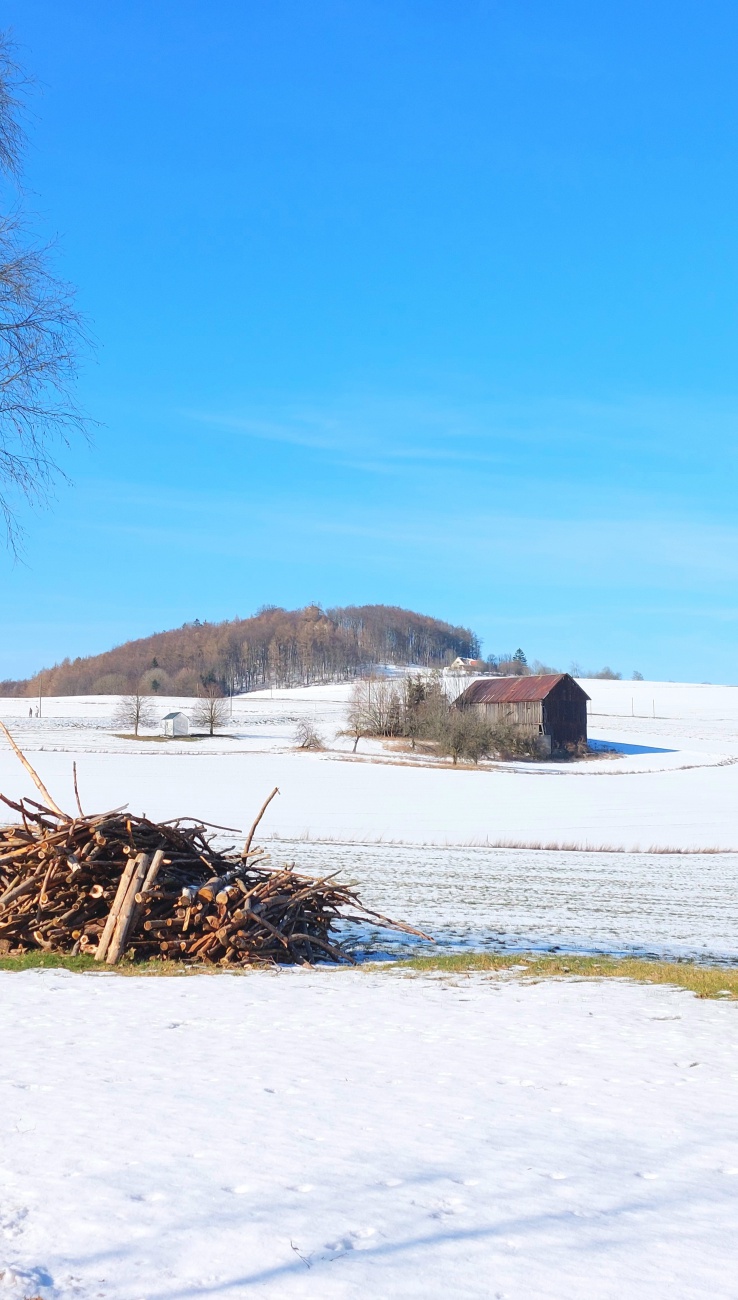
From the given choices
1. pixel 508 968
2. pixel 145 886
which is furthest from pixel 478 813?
pixel 145 886

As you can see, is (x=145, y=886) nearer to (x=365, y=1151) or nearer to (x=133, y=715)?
(x=365, y=1151)

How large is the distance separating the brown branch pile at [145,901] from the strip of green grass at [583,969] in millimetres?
1332

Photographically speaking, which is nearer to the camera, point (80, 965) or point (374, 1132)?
point (374, 1132)

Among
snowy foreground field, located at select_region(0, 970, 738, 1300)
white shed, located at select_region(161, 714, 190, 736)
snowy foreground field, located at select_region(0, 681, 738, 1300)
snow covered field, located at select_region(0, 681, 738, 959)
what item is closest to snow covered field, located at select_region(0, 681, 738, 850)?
snow covered field, located at select_region(0, 681, 738, 959)

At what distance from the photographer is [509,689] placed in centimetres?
9031

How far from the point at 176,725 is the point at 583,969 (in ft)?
291

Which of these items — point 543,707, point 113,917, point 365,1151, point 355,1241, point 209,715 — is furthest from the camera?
point 209,715

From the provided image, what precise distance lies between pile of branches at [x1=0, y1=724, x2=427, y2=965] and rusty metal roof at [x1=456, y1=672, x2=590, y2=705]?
73671 mm

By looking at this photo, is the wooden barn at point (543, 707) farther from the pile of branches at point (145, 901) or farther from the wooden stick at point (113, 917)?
the wooden stick at point (113, 917)

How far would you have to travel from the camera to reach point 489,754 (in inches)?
3201

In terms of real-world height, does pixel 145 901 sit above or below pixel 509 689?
below

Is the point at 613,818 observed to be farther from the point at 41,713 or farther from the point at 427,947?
the point at 41,713

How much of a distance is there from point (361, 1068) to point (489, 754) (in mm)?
74693

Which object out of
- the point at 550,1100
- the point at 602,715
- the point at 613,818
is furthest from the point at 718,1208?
the point at 602,715
